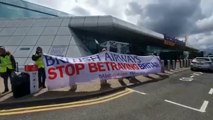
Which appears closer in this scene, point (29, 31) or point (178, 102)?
point (178, 102)

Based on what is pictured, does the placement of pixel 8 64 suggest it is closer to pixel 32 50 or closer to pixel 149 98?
pixel 149 98

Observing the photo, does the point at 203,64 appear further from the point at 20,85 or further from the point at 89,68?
the point at 20,85

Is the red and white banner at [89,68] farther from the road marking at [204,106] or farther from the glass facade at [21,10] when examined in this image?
the glass facade at [21,10]

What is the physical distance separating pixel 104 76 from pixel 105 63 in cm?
64

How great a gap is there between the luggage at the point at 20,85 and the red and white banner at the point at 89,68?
2.79 ft

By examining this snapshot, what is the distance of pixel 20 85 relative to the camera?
9.74 m

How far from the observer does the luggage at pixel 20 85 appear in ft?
31.4

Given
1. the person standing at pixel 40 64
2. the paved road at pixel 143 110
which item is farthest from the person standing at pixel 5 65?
the paved road at pixel 143 110

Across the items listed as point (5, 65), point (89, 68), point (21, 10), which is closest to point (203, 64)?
point (89, 68)

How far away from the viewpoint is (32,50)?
30.4m

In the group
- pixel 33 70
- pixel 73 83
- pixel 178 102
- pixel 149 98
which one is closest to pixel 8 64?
pixel 33 70

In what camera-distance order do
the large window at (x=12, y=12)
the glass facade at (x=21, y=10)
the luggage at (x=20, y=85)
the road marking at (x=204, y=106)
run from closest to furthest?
the road marking at (x=204, y=106)
the luggage at (x=20, y=85)
the large window at (x=12, y=12)
the glass facade at (x=21, y=10)

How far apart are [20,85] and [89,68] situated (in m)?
3.23

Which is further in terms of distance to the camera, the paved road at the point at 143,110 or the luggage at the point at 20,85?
the luggage at the point at 20,85
